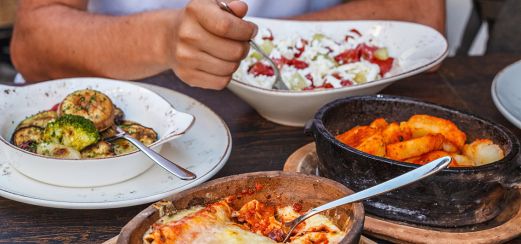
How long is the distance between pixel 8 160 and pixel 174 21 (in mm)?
580

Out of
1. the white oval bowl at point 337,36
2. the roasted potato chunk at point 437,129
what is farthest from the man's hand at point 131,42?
the roasted potato chunk at point 437,129

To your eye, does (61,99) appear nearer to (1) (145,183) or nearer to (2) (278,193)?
(1) (145,183)

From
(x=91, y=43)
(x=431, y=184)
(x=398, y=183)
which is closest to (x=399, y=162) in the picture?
(x=431, y=184)

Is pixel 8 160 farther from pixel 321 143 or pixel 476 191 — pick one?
pixel 476 191

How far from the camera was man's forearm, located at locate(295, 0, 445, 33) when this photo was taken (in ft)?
7.44

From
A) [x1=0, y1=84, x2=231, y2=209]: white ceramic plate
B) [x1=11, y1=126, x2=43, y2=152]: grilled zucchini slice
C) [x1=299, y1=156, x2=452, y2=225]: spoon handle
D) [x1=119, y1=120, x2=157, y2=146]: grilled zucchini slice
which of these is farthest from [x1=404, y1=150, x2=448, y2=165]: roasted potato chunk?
[x1=11, y1=126, x2=43, y2=152]: grilled zucchini slice

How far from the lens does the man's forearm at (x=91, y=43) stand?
181cm

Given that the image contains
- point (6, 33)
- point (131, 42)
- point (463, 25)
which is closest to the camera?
point (131, 42)

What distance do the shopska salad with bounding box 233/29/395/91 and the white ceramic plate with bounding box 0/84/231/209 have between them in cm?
26

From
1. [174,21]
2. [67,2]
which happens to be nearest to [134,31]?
[174,21]

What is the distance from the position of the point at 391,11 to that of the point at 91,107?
1.33m

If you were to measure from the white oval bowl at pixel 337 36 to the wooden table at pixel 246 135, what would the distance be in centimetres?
7

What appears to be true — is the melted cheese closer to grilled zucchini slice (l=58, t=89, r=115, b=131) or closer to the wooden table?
the wooden table

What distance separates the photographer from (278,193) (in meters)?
1.00
